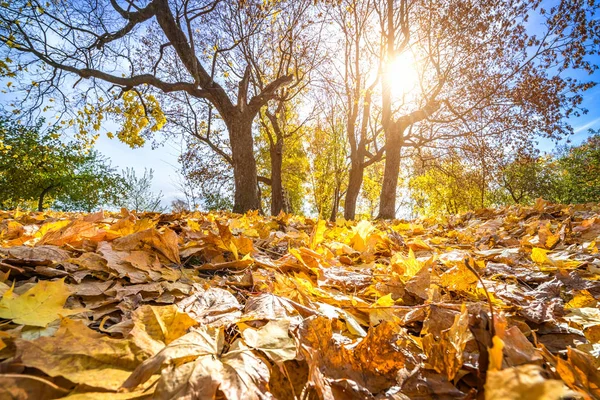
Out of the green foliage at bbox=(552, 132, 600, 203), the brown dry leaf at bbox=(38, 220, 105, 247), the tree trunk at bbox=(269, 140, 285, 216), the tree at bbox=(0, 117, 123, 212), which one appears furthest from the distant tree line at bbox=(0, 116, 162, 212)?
the green foliage at bbox=(552, 132, 600, 203)

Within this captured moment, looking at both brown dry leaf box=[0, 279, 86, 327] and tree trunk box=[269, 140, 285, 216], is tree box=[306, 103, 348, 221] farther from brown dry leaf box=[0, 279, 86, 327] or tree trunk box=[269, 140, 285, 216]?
brown dry leaf box=[0, 279, 86, 327]

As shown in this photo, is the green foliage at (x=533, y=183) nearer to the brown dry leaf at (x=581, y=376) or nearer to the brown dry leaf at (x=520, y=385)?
the brown dry leaf at (x=581, y=376)

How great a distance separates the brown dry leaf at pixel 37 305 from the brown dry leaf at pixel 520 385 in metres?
0.61

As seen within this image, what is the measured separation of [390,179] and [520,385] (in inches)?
324

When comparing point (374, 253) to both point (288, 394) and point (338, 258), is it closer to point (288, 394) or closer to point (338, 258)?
point (338, 258)

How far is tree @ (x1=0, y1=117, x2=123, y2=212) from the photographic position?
692 inches

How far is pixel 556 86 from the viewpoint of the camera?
7.84 metres

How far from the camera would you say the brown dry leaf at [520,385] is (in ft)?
0.79

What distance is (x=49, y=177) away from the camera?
19.8 metres

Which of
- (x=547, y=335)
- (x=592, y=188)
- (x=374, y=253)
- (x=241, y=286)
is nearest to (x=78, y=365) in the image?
(x=241, y=286)

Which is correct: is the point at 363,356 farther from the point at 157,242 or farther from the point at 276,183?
the point at 276,183

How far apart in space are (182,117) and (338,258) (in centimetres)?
1221

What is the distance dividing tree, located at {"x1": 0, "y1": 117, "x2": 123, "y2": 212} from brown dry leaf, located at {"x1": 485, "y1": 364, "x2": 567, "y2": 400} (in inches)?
759

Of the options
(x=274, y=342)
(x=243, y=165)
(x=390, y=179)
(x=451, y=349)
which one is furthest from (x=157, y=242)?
(x=390, y=179)
